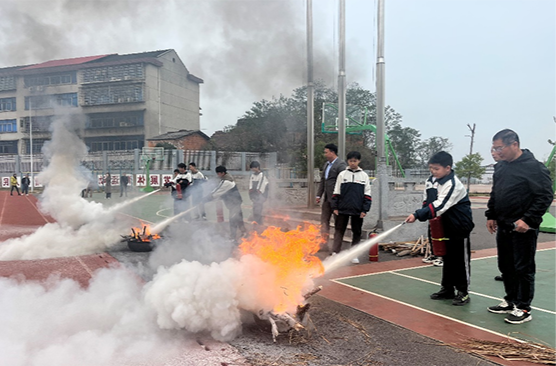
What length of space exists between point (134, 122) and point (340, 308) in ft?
136

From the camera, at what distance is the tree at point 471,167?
35812 mm

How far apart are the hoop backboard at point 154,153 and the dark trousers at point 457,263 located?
30.3 meters

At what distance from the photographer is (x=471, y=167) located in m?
36.0

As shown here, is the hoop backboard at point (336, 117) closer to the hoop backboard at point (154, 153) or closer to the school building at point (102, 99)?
the school building at point (102, 99)

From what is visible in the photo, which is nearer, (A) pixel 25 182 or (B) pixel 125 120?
(A) pixel 25 182

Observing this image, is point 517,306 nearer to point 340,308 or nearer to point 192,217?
point 340,308

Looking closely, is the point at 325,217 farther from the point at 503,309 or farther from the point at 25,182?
the point at 25,182

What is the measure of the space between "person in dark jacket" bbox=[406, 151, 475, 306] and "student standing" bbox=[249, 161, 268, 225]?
16.6ft

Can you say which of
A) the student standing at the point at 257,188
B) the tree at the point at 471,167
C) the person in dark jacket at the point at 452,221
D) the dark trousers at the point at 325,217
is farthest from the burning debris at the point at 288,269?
the tree at the point at 471,167

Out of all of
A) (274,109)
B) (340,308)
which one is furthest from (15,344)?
(274,109)

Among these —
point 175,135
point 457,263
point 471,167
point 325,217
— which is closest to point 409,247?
point 325,217

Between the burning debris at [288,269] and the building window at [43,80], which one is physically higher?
Result: the building window at [43,80]

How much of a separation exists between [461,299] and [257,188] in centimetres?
558

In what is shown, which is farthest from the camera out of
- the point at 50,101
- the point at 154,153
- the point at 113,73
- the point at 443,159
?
the point at 154,153
